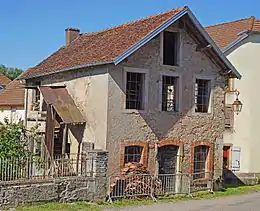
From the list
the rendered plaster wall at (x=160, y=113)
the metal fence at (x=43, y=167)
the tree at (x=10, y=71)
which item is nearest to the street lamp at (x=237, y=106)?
the rendered plaster wall at (x=160, y=113)

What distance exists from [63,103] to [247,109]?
1160 centimetres

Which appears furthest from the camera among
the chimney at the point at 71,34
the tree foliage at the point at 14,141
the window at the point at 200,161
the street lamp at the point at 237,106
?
the chimney at the point at 71,34

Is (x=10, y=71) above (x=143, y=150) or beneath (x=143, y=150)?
above

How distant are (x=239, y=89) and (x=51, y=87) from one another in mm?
11225

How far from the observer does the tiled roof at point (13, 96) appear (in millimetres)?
39438

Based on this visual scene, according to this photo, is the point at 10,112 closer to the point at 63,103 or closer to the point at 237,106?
the point at 63,103

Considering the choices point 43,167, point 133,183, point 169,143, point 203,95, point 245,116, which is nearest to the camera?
point 43,167

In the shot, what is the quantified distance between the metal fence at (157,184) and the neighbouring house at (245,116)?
19.4ft

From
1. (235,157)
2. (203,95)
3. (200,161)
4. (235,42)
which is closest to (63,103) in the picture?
(203,95)

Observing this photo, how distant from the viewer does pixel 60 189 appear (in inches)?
637

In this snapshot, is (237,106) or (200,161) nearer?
(200,161)

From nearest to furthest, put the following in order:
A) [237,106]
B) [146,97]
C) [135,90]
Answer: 1. [146,97]
2. [135,90]
3. [237,106]

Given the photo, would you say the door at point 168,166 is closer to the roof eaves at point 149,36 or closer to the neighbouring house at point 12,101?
the roof eaves at point 149,36

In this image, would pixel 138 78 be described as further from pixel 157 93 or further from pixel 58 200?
pixel 58 200
